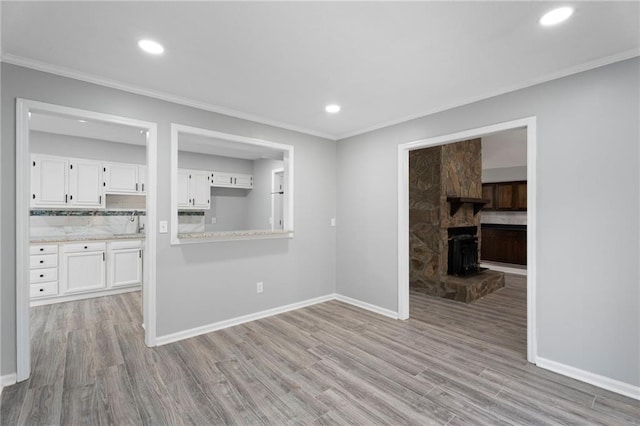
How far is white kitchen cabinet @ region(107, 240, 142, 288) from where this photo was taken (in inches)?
193

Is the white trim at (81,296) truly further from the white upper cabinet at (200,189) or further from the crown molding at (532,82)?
the crown molding at (532,82)

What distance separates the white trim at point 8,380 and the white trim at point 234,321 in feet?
3.38

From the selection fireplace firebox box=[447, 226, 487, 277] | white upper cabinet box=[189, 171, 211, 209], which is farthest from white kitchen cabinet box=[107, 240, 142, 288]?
fireplace firebox box=[447, 226, 487, 277]

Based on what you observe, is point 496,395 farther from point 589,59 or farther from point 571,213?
point 589,59

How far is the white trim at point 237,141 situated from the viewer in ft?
10.4

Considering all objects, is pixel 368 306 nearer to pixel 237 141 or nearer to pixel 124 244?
pixel 237 141

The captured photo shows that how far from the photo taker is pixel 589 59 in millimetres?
2352

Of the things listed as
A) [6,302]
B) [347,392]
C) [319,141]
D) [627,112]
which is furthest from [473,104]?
[6,302]

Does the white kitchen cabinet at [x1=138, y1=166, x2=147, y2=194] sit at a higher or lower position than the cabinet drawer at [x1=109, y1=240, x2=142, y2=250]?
higher

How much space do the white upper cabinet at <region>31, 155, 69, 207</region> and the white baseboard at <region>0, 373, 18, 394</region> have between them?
3.25m

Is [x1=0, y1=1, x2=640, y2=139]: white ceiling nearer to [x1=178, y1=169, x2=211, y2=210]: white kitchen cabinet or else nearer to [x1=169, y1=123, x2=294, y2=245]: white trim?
[x1=169, y1=123, x2=294, y2=245]: white trim

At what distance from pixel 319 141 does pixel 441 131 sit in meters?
1.76

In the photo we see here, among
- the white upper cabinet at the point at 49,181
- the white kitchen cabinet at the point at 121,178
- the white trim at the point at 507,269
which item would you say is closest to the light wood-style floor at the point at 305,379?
the white upper cabinet at the point at 49,181

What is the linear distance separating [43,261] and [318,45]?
4.94 meters
